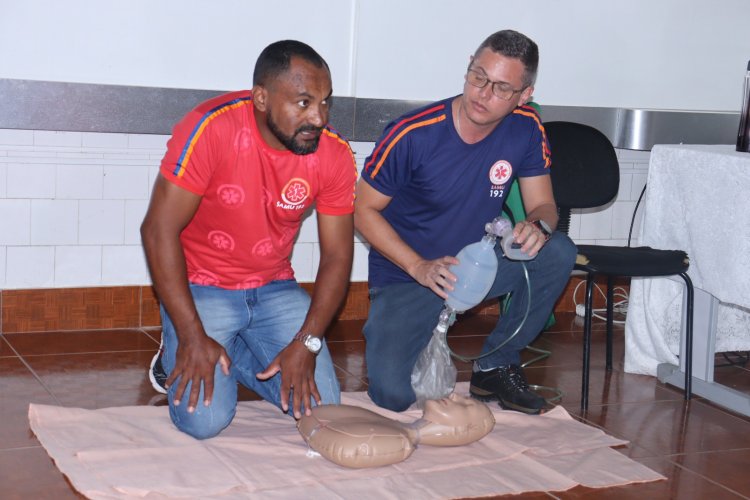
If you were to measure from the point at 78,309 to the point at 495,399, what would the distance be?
5.59 ft

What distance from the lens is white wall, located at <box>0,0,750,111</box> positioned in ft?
11.9

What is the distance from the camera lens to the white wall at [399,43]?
3.62m

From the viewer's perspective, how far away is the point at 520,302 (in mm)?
3221

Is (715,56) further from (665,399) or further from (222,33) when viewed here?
(222,33)

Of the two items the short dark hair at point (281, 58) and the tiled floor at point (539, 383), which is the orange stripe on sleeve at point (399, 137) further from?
the tiled floor at point (539, 383)

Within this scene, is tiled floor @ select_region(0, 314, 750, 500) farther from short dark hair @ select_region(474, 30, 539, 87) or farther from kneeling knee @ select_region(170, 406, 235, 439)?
short dark hair @ select_region(474, 30, 539, 87)

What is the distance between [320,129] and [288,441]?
88 centimetres

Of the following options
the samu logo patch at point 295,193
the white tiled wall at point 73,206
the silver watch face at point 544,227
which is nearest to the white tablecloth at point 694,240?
the silver watch face at point 544,227

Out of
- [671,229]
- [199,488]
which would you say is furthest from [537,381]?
[199,488]

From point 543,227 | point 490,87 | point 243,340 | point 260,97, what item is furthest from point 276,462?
point 490,87

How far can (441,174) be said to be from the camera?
3033 millimetres

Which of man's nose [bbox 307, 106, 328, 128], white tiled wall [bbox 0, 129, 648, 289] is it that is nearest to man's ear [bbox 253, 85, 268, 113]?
man's nose [bbox 307, 106, 328, 128]

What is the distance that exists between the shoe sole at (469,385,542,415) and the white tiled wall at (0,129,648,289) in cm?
146

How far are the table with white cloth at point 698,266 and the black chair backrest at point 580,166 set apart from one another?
0.28m
